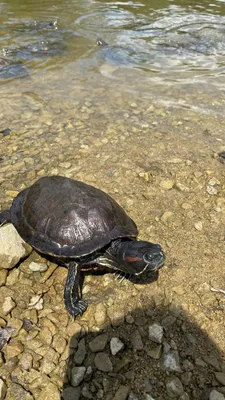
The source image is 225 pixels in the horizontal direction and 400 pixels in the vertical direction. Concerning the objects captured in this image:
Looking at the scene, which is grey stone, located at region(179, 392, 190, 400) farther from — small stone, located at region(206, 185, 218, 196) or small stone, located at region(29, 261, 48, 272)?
small stone, located at region(206, 185, 218, 196)

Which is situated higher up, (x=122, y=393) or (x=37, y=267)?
(x=37, y=267)

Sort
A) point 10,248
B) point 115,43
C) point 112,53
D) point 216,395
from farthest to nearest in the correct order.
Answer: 1. point 115,43
2. point 112,53
3. point 10,248
4. point 216,395

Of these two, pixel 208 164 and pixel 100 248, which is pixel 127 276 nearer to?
pixel 100 248

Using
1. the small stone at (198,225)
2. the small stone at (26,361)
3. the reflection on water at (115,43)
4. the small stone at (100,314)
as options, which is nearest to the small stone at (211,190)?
the small stone at (198,225)

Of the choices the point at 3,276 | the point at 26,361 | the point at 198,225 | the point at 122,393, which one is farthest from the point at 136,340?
the point at 198,225

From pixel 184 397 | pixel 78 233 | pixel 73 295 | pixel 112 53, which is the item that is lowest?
pixel 184 397

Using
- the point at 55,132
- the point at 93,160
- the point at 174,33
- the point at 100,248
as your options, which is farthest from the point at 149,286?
the point at 174,33

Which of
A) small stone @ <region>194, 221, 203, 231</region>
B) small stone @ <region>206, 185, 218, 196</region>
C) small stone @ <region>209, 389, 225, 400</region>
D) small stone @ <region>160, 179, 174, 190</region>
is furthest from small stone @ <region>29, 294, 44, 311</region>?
small stone @ <region>206, 185, 218, 196</region>

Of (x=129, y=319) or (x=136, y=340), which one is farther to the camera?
(x=129, y=319)

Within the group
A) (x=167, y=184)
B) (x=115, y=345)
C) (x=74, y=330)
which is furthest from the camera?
(x=167, y=184)

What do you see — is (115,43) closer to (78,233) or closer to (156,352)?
(78,233)
